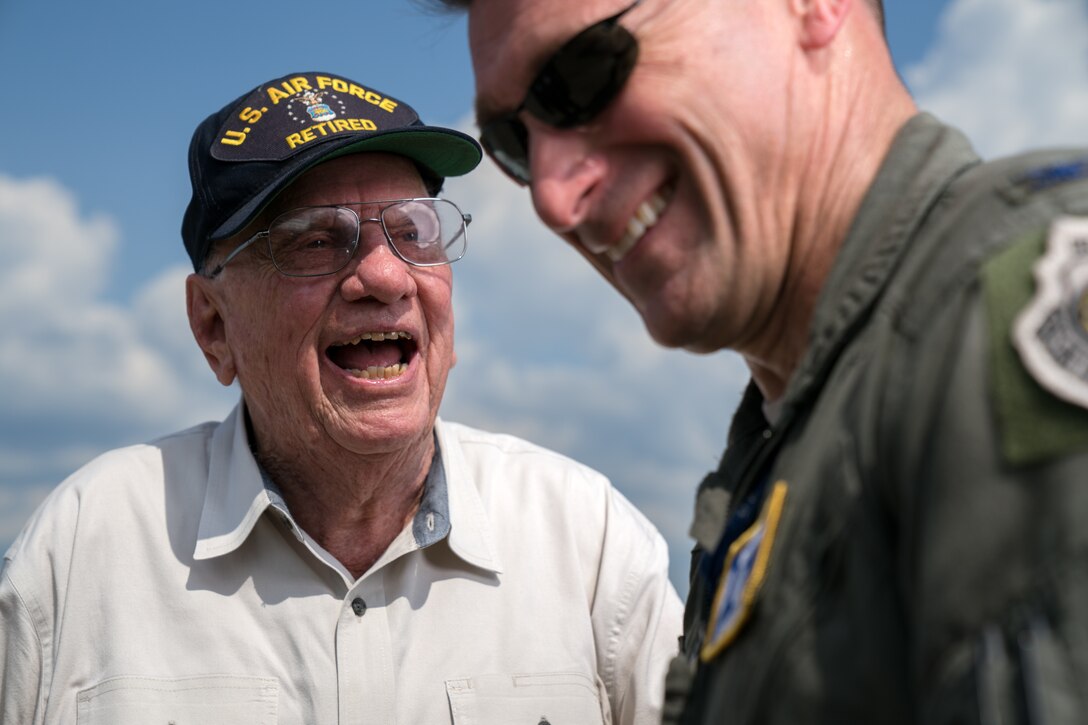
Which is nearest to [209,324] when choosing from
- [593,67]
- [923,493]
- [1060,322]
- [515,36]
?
[515,36]

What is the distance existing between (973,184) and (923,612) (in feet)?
1.86

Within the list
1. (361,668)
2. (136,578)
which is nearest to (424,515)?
(361,668)

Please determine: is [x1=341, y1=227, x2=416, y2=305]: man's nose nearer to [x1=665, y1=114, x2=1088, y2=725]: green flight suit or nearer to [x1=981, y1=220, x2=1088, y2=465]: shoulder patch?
[x1=665, y1=114, x2=1088, y2=725]: green flight suit

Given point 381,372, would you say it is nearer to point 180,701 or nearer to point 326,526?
point 326,526

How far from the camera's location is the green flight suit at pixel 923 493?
103 cm

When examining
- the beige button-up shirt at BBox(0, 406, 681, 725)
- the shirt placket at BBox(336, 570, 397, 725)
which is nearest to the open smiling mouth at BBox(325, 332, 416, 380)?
the beige button-up shirt at BBox(0, 406, 681, 725)

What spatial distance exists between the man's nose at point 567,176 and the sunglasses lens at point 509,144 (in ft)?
0.35

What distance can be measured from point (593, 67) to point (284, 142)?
2.06 meters

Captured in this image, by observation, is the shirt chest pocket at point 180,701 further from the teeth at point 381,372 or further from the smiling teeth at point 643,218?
the smiling teeth at point 643,218

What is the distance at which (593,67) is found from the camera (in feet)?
5.40

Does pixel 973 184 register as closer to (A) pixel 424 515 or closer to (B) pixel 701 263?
(B) pixel 701 263

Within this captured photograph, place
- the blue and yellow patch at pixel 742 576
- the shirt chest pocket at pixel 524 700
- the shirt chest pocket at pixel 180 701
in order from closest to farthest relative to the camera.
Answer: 1. the blue and yellow patch at pixel 742 576
2. the shirt chest pocket at pixel 180 701
3. the shirt chest pocket at pixel 524 700

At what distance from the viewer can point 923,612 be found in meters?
1.11

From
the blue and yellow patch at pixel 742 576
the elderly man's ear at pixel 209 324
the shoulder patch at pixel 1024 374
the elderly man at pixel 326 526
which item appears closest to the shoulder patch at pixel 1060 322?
the shoulder patch at pixel 1024 374
